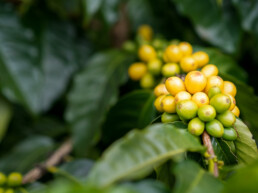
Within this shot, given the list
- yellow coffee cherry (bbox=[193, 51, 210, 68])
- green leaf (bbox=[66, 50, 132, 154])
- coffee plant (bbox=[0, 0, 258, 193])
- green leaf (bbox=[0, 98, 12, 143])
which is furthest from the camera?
green leaf (bbox=[0, 98, 12, 143])

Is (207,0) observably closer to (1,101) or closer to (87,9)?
(87,9)

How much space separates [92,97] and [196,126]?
2.11ft

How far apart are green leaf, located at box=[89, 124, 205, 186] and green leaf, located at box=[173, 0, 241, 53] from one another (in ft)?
Result: 2.47

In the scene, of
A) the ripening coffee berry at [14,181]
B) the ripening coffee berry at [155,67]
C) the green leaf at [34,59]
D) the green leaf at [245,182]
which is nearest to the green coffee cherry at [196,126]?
the green leaf at [245,182]

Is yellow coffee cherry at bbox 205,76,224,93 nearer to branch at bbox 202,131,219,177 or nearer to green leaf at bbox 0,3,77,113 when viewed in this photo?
branch at bbox 202,131,219,177

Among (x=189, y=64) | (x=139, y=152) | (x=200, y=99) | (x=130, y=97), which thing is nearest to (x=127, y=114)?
(x=130, y=97)

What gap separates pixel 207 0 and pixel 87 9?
51cm

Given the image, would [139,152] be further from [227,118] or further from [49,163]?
[49,163]

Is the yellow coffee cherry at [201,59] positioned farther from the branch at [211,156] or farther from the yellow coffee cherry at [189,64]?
the branch at [211,156]

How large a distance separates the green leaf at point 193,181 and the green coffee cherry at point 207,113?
0.12 meters

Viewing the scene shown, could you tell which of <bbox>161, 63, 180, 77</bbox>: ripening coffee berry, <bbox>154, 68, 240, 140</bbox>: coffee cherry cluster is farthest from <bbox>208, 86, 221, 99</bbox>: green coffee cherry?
<bbox>161, 63, 180, 77</bbox>: ripening coffee berry

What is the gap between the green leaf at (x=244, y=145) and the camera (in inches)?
26.4

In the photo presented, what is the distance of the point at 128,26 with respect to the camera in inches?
72.3

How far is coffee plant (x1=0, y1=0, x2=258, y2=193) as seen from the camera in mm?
553
